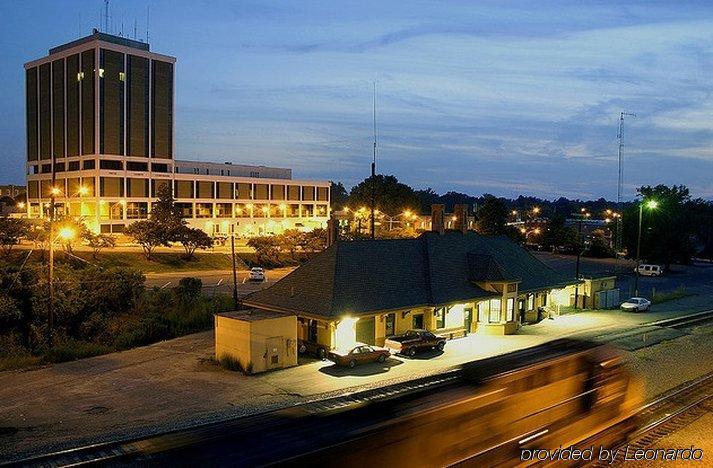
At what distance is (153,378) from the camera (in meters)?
27.6

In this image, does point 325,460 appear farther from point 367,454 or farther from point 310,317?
point 310,317

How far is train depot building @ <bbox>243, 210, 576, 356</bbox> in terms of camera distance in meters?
32.0

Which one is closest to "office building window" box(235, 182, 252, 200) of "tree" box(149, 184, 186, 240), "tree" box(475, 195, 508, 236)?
"tree" box(149, 184, 186, 240)

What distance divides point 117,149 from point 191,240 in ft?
111

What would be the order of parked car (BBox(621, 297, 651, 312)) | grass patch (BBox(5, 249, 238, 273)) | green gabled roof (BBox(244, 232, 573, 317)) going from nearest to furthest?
green gabled roof (BBox(244, 232, 573, 317)) < parked car (BBox(621, 297, 651, 312)) < grass patch (BBox(5, 249, 238, 273))

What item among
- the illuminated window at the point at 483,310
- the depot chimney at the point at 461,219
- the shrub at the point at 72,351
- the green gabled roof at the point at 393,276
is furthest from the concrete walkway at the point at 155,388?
the depot chimney at the point at 461,219

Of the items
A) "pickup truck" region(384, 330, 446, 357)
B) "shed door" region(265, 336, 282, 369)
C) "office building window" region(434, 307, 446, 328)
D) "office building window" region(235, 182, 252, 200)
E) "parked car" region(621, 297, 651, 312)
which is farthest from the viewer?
"office building window" region(235, 182, 252, 200)

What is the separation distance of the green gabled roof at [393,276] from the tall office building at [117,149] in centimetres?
6506

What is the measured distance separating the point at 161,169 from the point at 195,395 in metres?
85.5

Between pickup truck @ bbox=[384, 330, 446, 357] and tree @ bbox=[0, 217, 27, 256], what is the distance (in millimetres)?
49279

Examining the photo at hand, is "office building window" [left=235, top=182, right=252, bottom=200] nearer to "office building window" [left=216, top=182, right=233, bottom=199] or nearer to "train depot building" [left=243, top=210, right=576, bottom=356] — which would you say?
"office building window" [left=216, top=182, right=233, bottom=199]

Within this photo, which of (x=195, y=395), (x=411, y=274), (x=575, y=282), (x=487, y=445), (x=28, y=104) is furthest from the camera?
(x=28, y=104)

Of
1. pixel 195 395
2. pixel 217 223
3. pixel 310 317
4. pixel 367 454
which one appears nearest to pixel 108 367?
pixel 195 395

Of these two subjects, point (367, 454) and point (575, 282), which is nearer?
point (367, 454)
